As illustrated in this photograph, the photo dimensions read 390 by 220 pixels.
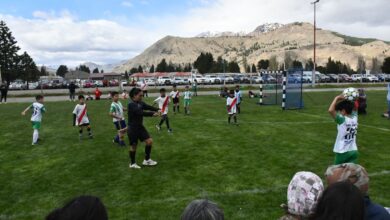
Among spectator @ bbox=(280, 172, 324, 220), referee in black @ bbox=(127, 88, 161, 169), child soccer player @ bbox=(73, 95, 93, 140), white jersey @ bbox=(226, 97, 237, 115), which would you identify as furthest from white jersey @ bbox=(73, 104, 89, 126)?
spectator @ bbox=(280, 172, 324, 220)

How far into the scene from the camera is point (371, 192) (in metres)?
8.00

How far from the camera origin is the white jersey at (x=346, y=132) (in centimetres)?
735

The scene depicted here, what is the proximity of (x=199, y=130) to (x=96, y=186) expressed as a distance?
840 centimetres

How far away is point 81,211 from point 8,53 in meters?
89.2

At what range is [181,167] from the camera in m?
10.6

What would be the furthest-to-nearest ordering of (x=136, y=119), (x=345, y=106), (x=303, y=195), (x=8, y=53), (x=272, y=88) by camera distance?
(x=8, y=53), (x=272, y=88), (x=136, y=119), (x=345, y=106), (x=303, y=195)

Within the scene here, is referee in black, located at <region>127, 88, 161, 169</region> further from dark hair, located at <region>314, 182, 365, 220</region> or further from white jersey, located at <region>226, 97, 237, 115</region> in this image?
white jersey, located at <region>226, 97, 237, 115</region>

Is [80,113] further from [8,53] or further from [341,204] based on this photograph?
[8,53]

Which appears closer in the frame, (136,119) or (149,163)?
(136,119)

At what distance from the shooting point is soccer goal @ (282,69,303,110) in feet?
86.9

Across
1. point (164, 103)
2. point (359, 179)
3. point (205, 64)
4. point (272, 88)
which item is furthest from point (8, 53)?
point (359, 179)

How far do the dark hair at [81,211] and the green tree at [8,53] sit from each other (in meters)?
85.6

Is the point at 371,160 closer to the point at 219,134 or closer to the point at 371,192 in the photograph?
the point at 371,192

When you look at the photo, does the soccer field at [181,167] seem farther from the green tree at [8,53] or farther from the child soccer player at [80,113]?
the green tree at [8,53]
